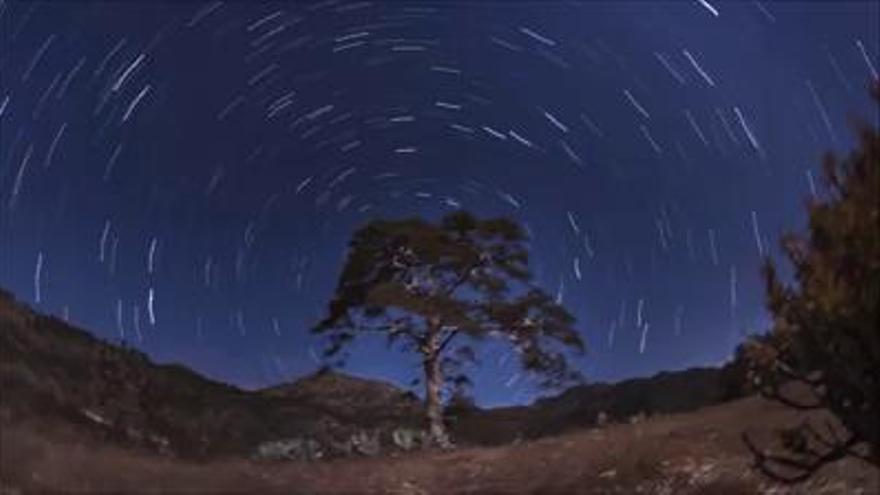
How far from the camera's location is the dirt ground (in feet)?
71.4

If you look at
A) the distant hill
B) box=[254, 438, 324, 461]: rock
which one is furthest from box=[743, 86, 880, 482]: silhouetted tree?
box=[254, 438, 324, 461]: rock

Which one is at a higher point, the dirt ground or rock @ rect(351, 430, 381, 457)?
rock @ rect(351, 430, 381, 457)

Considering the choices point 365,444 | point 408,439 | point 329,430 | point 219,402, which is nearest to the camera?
point 329,430

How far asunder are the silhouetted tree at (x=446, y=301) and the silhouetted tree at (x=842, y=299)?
1386 centimetres

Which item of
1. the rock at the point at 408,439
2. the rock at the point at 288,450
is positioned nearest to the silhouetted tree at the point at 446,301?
the rock at the point at 408,439

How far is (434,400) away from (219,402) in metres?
5.13

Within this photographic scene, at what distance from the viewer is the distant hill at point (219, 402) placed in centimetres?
2239

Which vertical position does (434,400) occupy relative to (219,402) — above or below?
below

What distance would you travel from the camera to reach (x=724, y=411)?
2486 cm

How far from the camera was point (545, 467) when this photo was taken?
25.4 meters

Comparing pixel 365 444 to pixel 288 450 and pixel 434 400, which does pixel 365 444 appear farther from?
pixel 434 400

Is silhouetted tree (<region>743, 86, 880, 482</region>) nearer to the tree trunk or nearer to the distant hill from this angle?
the distant hill

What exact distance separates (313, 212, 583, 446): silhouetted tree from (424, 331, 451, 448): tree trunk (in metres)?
0.02

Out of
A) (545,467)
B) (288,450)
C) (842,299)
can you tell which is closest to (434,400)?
(545,467)
